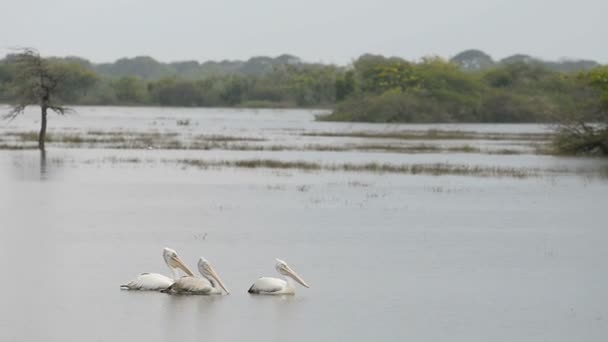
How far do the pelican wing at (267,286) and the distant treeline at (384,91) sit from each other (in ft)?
91.0

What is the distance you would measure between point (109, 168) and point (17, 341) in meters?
19.8

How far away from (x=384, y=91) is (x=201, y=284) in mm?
67391

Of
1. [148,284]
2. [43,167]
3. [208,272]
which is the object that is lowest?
[43,167]

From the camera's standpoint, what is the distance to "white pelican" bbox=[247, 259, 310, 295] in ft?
42.8

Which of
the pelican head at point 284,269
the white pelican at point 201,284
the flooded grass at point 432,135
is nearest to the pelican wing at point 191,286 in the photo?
the white pelican at point 201,284

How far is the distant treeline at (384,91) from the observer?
72.6 m

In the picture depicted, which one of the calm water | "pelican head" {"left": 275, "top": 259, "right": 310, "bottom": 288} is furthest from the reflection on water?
"pelican head" {"left": 275, "top": 259, "right": 310, "bottom": 288}

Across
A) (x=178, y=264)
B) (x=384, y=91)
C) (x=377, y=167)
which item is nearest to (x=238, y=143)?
(x=377, y=167)

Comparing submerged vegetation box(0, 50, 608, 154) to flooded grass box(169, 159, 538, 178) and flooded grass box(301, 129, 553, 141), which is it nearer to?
flooded grass box(301, 129, 553, 141)

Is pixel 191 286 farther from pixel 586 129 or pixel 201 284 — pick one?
pixel 586 129

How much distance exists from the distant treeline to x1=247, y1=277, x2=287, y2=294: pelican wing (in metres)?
27.7

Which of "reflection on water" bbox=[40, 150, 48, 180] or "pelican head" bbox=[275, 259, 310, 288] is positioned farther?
"reflection on water" bbox=[40, 150, 48, 180]

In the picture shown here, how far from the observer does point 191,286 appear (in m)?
13.0

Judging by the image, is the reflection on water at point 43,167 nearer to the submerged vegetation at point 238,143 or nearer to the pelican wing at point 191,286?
the submerged vegetation at point 238,143
